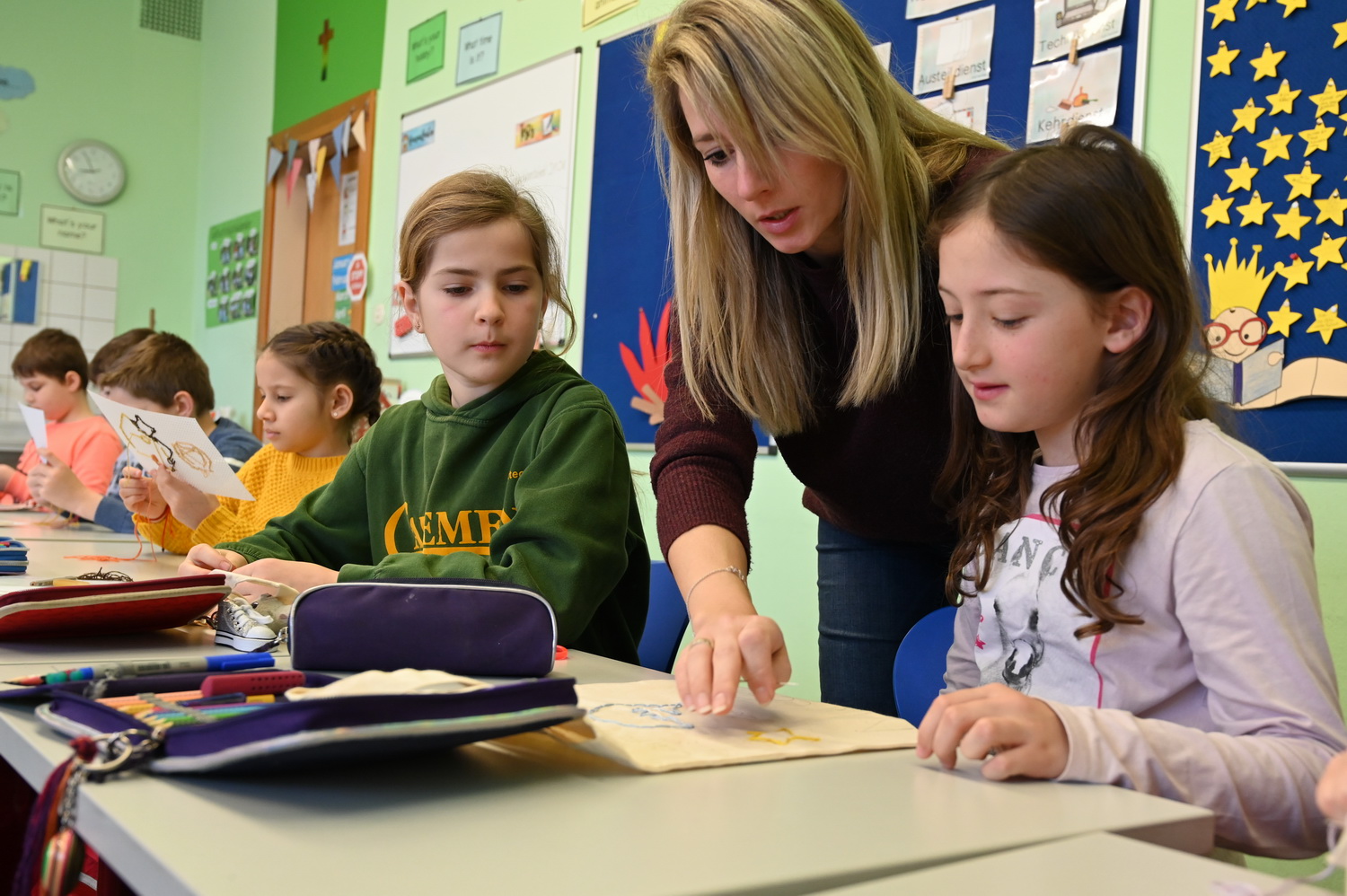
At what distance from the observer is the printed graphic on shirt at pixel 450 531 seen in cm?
142

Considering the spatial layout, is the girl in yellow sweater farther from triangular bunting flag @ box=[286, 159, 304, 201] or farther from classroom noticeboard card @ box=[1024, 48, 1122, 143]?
triangular bunting flag @ box=[286, 159, 304, 201]

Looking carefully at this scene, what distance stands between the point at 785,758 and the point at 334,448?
173 cm

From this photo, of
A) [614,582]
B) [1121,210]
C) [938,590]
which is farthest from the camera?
[938,590]

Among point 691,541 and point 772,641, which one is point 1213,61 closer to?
point 691,541

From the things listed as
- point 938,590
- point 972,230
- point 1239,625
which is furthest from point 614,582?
point 1239,625

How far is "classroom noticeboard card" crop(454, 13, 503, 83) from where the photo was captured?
335cm

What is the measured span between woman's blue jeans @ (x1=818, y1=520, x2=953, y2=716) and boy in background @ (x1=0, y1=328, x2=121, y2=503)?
8.64 feet

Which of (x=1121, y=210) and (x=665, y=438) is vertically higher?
(x=1121, y=210)

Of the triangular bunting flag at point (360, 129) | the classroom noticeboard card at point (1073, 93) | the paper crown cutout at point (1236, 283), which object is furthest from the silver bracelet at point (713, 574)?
the triangular bunting flag at point (360, 129)

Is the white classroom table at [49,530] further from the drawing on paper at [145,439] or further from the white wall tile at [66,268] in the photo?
the white wall tile at [66,268]

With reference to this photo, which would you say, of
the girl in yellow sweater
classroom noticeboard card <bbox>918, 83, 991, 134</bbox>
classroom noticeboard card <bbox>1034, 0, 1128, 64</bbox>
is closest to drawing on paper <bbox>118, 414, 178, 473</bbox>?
the girl in yellow sweater

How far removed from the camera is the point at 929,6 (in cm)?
214

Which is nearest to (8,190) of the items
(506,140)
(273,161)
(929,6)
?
(273,161)

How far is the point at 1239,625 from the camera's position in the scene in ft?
2.65
